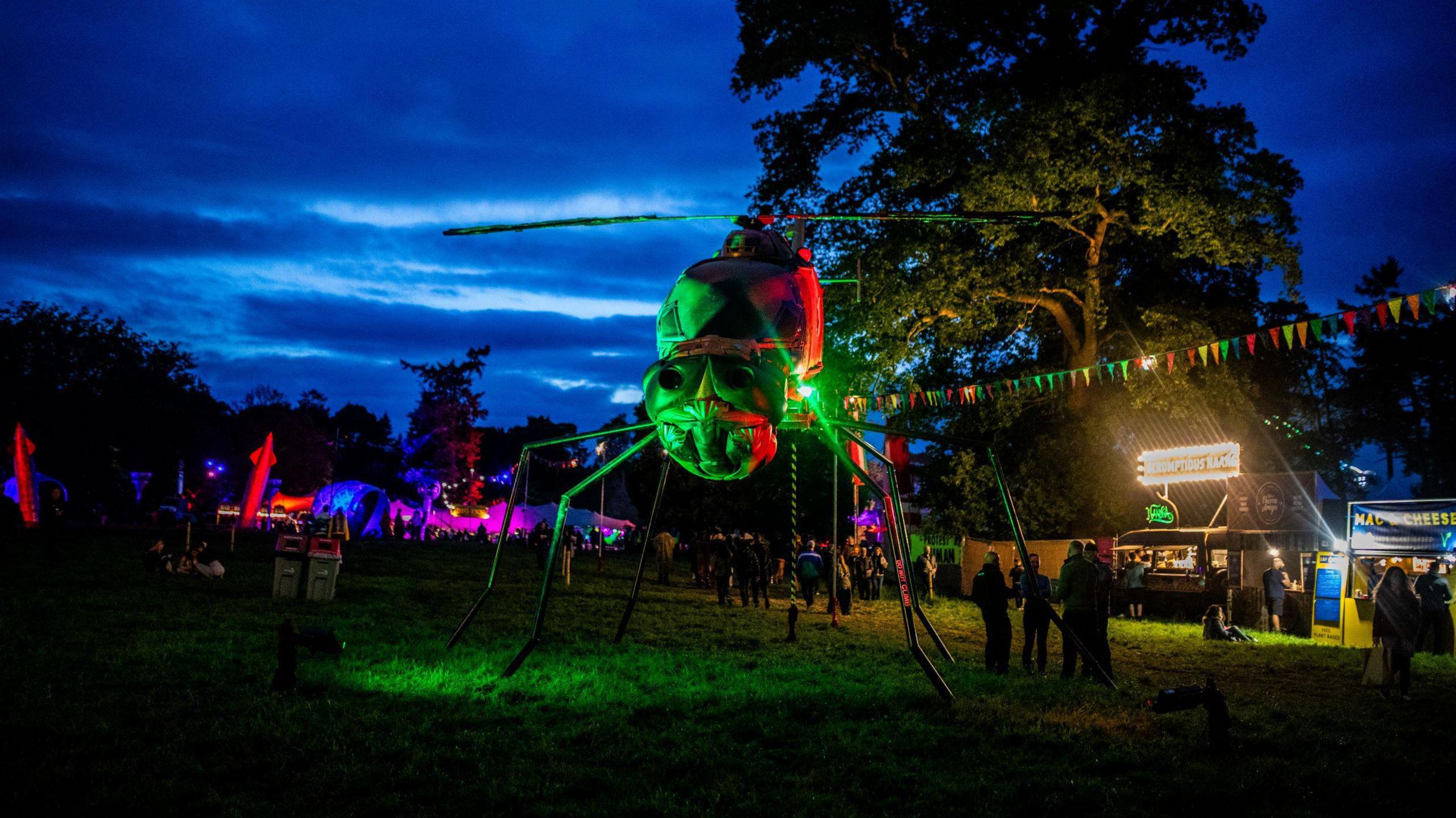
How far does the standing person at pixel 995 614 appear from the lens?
408 inches

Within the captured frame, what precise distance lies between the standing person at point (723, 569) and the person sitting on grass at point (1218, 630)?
9830 millimetres

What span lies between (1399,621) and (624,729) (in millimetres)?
8971

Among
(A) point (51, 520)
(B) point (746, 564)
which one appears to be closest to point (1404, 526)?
(B) point (746, 564)

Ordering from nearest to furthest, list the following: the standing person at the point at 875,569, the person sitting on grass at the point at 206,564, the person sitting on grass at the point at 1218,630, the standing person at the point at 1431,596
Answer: the standing person at the point at 1431,596, the person sitting on grass at the point at 1218,630, the person sitting on grass at the point at 206,564, the standing person at the point at 875,569

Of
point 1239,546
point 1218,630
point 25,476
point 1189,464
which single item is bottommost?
point 1218,630

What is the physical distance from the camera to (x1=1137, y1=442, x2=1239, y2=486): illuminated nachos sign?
2262 centimetres

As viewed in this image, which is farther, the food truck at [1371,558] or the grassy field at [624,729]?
the food truck at [1371,558]

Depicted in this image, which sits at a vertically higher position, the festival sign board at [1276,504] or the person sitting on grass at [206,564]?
Result: the festival sign board at [1276,504]

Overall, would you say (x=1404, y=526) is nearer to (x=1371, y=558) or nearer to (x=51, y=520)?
(x=1371, y=558)

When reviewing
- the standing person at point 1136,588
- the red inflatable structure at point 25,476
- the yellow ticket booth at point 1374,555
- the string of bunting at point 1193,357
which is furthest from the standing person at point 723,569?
the red inflatable structure at point 25,476

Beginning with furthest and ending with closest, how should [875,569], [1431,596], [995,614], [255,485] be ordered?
[255,485], [875,569], [1431,596], [995,614]

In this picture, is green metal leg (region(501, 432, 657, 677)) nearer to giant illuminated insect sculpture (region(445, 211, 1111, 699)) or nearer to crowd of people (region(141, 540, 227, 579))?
giant illuminated insect sculpture (region(445, 211, 1111, 699))

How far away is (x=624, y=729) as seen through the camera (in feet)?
22.0

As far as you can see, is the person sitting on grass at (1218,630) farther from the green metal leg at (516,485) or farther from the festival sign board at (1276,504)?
the green metal leg at (516,485)
